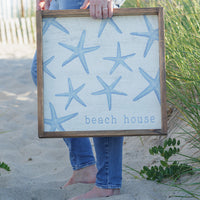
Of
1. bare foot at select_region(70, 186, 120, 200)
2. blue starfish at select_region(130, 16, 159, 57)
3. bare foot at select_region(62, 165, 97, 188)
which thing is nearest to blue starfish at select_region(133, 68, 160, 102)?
blue starfish at select_region(130, 16, 159, 57)

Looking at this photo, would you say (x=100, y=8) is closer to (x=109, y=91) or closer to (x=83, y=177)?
(x=109, y=91)

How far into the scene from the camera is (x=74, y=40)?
1539 millimetres

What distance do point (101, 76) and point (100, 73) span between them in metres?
0.01

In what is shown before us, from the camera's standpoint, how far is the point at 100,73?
1.53 meters

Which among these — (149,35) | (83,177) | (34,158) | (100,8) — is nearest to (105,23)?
(100,8)

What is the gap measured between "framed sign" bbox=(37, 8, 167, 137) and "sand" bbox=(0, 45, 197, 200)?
415mm

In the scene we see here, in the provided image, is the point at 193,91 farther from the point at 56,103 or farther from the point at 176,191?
the point at 56,103

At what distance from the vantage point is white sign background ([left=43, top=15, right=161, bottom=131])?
1512 millimetres

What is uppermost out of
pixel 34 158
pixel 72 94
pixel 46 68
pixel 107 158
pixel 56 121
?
pixel 46 68

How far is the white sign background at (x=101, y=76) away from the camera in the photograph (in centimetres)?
151

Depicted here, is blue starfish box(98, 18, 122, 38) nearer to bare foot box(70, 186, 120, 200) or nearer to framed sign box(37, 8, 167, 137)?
framed sign box(37, 8, 167, 137)

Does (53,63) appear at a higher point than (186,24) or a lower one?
lower

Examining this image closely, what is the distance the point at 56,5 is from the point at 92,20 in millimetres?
402

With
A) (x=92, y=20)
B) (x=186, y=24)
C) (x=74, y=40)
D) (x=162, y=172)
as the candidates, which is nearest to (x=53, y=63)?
(x=74, y=40)
